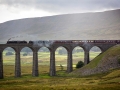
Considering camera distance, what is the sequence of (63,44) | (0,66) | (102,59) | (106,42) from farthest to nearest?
(106,42) → (63,44) → (102,59) → (0,66)

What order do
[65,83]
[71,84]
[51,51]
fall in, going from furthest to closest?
[51,51]
[65,83]
[71,84]

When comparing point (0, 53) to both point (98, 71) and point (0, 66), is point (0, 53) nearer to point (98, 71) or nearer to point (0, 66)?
point (0, 66)

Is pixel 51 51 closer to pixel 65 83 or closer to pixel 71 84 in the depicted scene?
pixel 65 83

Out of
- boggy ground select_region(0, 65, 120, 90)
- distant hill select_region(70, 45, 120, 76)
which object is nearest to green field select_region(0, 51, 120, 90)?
boggy ground select_region(0, 65, 120, 90)

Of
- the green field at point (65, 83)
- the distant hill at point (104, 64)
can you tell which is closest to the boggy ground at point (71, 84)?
the green field at point (65, 83)

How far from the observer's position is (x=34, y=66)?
3100 inches

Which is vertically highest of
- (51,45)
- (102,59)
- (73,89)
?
(51,45)

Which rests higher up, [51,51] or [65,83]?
[51,51]

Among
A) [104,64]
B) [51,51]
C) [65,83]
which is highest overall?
[51,51]

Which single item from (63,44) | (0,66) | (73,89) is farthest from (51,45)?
(73,89)

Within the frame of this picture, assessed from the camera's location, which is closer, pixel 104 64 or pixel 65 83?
pixel 65 83

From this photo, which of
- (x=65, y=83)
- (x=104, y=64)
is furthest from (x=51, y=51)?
(x=65, y=83)

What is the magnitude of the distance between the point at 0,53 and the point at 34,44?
12.2 meters

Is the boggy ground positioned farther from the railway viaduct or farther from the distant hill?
the railway viaduct
